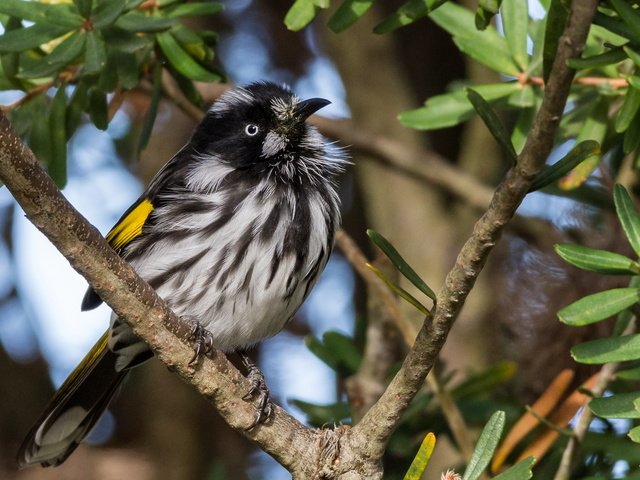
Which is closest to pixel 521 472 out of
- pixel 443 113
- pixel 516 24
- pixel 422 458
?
pixel 422 458

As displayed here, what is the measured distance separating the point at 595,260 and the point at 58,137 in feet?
5.73

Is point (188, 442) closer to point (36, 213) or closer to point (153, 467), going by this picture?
point (153, 467)

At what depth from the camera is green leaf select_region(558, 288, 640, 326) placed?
2334mm

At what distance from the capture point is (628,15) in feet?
7.16

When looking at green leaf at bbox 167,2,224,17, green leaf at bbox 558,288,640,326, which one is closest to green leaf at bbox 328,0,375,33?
green leaf at bbox 167,2,224,17

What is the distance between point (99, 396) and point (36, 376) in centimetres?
104

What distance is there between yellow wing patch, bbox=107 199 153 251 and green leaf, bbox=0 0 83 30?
3.07 ft

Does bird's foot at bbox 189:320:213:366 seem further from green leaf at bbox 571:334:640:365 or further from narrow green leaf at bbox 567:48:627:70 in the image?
narrow green leaf at bbox 567:48:627:70

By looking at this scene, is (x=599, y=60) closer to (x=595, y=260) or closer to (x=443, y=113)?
(x=595, y=260)

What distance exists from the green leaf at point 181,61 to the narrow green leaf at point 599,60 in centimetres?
140

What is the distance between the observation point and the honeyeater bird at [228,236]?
3441 millimetres

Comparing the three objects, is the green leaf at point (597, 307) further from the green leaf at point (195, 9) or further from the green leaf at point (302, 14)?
the green leaf at point (195, 9)

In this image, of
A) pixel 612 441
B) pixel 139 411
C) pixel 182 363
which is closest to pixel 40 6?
pixel 182 363

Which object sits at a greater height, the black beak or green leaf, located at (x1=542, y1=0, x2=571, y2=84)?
green leaf, located at (x1=542, y1=0, x2=571, y2=84)
